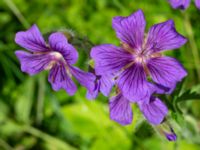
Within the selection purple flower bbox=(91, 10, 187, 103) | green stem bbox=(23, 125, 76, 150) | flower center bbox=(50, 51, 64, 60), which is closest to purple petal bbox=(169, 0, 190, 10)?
purple flower bbox=(91, 10, 187, 103)

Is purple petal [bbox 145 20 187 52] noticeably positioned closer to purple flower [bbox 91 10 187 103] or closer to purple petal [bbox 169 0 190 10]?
purple flower [bbox 91 10 187 103]

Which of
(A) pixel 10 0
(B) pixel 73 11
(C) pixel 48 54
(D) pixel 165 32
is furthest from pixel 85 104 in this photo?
(D) pixel 165 32

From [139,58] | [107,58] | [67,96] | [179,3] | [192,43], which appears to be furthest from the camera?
[67,96]

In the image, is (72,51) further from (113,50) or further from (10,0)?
(10,0)

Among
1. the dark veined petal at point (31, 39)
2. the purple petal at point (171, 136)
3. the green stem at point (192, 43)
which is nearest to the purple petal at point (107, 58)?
the dark veined petal at point (31, 39)

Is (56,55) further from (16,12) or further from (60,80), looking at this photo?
(16,12)

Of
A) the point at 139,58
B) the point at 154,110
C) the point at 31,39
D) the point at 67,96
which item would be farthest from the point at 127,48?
the point at 67,96
